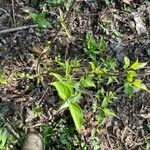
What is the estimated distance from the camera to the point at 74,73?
2965 millimetres

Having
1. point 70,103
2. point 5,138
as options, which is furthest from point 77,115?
point 5,138

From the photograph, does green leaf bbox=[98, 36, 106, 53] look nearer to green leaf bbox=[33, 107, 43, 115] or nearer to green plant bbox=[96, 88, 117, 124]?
green plant bbox=[96, 88, 117, 124]

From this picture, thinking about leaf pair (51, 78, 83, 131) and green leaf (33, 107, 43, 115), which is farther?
green leaf (33, 107, 43, 115)

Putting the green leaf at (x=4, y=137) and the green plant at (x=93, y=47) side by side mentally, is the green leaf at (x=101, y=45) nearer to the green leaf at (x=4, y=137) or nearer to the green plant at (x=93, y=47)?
the green plant at (x=93, y=47)

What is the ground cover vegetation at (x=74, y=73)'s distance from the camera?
2912 millimetres

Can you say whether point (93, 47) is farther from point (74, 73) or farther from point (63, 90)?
point (63, 90)

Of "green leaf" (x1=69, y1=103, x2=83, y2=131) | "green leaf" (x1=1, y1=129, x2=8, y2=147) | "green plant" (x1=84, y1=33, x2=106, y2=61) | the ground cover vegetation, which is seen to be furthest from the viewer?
"green plant" (x1=84, y1=33, x2=106, y2=61)

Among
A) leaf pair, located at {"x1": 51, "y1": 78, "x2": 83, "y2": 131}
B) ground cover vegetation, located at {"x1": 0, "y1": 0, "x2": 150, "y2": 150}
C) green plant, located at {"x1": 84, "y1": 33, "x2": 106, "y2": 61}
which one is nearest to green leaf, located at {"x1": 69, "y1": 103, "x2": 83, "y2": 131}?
leaf pair, located at {"x1": 51, "y1": 78, "x2": 83, "y2": 131}

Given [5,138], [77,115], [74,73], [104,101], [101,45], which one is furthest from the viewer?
[101,45]

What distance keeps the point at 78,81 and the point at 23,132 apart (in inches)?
23.5

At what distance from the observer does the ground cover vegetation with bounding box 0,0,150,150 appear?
9.55 ft

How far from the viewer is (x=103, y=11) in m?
3.44

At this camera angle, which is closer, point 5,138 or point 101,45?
point 5,138

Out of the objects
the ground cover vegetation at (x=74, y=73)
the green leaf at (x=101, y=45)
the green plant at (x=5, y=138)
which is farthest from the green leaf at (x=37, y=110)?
the green leaf at (x=101, y=45)
